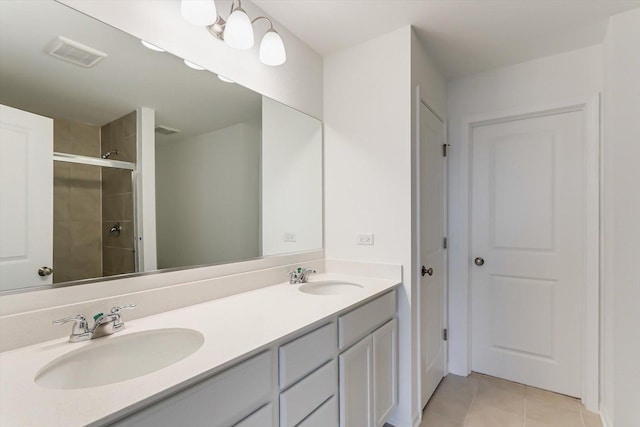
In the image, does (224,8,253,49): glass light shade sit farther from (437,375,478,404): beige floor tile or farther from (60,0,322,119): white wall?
(437,375,478,404): beige floor tile

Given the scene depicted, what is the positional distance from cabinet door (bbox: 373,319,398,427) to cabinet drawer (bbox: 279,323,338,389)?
398mm

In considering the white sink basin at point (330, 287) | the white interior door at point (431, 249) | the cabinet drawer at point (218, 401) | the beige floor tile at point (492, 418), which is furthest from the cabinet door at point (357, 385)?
the beige floor tile at point (492, 418)

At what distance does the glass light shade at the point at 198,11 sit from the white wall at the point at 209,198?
49 cm

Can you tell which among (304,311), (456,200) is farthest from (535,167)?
(304,311)

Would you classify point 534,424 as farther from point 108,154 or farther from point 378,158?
point 108,154

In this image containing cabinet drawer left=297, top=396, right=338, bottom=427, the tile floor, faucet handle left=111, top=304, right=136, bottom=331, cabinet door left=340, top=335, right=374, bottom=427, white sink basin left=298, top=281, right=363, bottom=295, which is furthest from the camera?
the tile floor

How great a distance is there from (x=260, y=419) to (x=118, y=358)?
19.9 inches

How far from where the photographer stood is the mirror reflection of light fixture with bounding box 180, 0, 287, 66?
3.86ft

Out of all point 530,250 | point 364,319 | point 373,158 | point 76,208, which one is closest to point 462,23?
point 373,158

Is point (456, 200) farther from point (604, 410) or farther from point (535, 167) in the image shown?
point (604, 410)

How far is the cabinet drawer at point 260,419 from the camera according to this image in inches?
34.3

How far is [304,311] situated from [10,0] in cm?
141

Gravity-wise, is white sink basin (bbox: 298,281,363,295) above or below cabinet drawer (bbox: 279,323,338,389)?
above

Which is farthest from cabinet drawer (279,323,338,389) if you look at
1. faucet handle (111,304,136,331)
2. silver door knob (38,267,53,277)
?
silver door knob (38,267,53,277)
